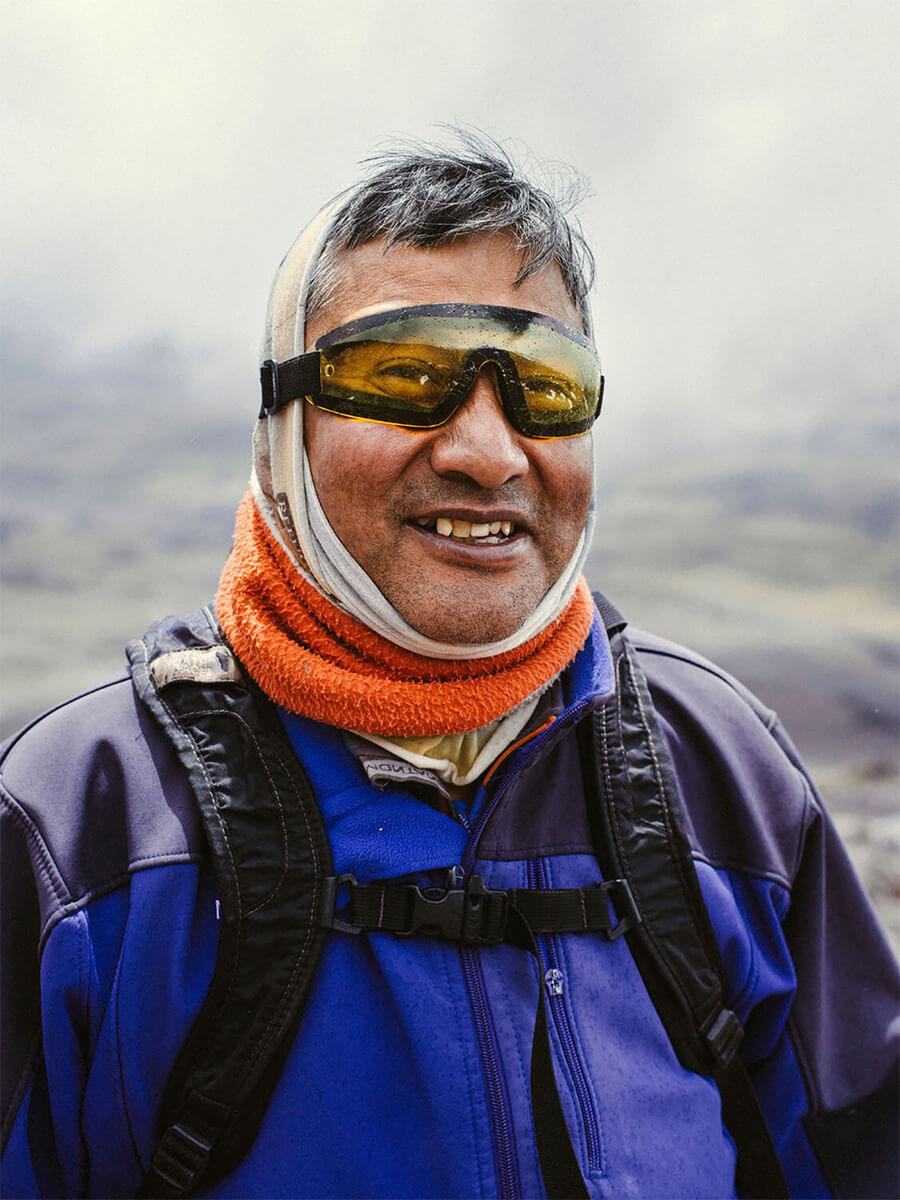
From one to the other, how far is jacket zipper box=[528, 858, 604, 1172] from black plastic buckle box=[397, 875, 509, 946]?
110 millimetres

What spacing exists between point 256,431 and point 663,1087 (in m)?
1.66

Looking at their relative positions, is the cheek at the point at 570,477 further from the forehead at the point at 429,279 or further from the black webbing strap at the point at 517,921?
the black webbing strap at the point at 517,921

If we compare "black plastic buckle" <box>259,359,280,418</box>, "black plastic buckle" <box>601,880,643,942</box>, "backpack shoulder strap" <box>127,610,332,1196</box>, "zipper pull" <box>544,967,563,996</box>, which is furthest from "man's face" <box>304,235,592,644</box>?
"zipper pull" <box>544,967,563,996</box>

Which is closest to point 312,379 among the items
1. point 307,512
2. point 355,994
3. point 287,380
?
point 287,380

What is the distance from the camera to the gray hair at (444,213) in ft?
5.74

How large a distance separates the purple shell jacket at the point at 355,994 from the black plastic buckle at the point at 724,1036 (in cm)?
6

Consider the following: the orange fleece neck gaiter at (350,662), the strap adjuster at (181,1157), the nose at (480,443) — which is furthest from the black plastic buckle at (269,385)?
the strap adjuster at (181,1157)

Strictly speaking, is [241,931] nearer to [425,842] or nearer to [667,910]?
[425,842]

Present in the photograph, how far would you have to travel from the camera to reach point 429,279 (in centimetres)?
172

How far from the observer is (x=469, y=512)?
5.44 ft

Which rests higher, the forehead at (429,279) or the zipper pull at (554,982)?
the forehead at (429,279)

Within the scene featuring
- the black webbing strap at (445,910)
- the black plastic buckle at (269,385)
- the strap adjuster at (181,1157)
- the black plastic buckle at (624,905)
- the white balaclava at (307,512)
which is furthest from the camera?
the black plastic buckle at (269,385)

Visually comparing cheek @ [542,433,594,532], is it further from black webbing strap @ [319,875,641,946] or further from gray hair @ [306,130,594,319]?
black webbing strap @ [319,875,641,946]

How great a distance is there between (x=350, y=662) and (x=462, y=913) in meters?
0.54
